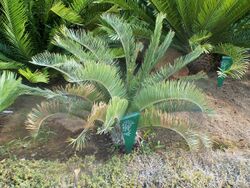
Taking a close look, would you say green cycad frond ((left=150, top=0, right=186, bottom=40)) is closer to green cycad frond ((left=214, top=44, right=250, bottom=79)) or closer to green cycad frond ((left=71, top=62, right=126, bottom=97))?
green cycad frond ((left=214, top=44, right=250, bottom=79))

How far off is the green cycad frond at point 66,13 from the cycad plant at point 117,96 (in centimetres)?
45

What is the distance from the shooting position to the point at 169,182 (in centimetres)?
280

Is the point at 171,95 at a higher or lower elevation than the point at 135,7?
lower

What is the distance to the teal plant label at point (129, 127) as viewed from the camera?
2.73 metres

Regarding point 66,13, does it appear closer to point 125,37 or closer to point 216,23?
point 125,37

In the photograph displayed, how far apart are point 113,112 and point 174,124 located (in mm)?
454

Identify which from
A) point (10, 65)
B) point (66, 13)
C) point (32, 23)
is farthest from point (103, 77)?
point (32, 23)

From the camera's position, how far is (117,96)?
2842mm

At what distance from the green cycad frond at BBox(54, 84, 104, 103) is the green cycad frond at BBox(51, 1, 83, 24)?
0.93m

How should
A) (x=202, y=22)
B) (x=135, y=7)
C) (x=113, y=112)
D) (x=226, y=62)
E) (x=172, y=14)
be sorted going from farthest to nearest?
1. (x=135, y=7)
2. (x=172, y=14)
3. (x=202, y=22)
4. (x=226, y=62)
5. (x=113, y=112)

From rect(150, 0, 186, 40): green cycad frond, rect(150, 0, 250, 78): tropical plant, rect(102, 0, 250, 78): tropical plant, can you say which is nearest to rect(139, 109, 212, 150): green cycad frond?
rect(150, 0, 250, 78): tropical plant

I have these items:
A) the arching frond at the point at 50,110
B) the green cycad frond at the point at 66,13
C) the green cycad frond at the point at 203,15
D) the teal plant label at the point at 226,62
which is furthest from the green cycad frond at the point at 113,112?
the green cycad frond at the point at 203,15

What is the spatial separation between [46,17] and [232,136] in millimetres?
1961

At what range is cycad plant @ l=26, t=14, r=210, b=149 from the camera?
107 inches
